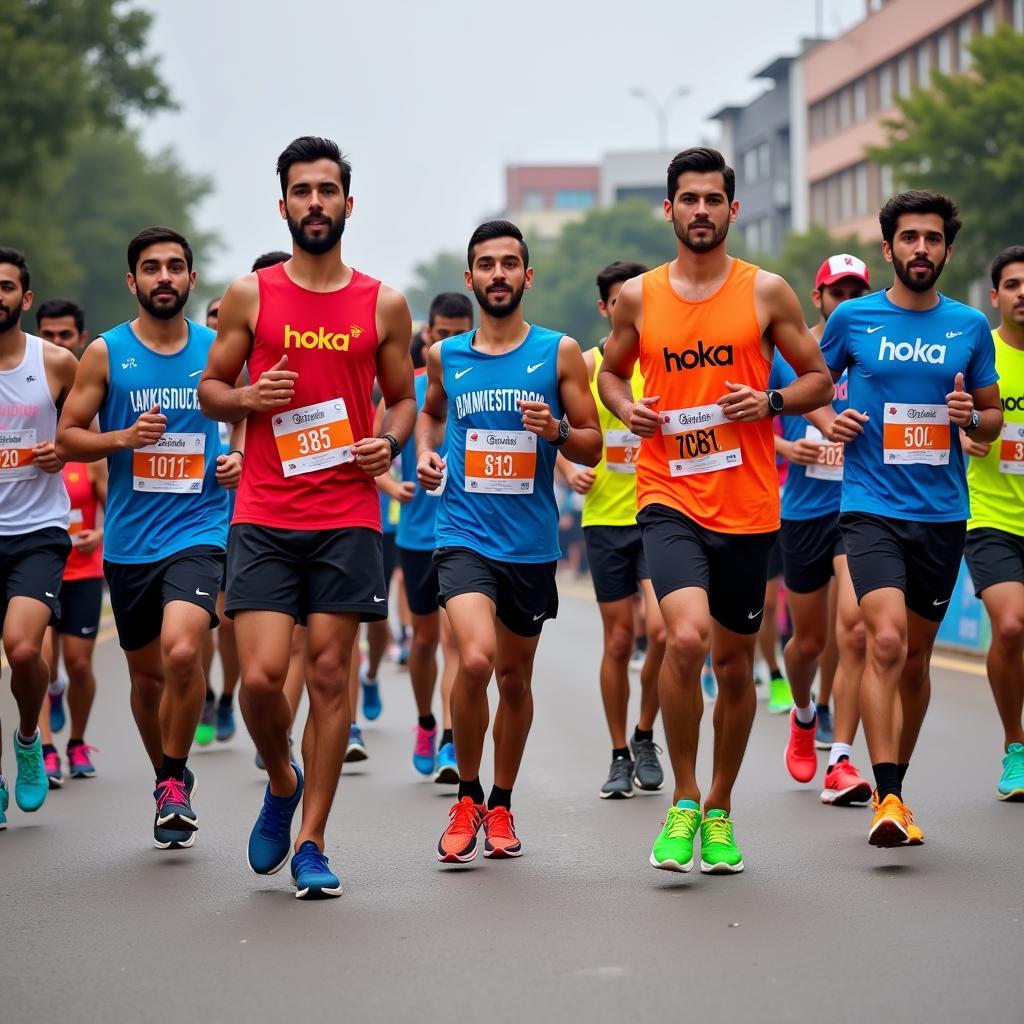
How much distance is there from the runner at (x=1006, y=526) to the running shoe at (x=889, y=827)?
5.99 feet

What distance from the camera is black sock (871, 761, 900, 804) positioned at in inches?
297

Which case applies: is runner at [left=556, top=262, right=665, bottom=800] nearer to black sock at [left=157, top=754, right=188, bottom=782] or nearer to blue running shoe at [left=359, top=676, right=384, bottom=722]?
black sock at [left=157, top=754, right=188, bottom=782]

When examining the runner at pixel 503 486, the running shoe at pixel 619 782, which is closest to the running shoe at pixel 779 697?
the running shoe at pixel 619 782

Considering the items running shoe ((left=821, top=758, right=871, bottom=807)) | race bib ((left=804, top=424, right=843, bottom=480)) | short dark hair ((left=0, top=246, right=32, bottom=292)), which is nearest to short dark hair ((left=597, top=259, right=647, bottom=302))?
race bib ((left=804, top=424, right=843, bottom=480))

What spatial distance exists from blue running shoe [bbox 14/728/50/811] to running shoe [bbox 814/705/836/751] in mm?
4204

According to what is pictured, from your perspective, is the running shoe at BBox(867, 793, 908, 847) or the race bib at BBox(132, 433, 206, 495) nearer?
the running shoe at BBox(867, 793, 908, 847)

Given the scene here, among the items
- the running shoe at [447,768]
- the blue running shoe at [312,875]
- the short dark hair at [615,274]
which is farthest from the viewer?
the running shoe at [447,768]

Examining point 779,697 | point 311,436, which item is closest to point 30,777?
point 311,436

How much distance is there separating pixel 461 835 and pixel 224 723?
491cm

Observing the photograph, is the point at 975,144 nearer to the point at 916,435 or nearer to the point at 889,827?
the point at 916,435

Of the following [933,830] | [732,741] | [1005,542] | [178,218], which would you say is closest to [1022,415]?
[1005,542]

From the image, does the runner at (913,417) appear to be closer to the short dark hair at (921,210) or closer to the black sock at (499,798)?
the short dark hair at (921,210)

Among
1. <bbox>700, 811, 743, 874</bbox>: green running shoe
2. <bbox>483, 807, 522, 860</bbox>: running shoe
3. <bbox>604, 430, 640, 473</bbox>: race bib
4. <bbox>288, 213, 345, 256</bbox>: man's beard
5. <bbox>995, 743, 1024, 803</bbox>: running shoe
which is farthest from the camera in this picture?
<bbox>604, 430, 640, 473</bbox>: race bib

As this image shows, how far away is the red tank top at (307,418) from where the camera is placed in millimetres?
7215
